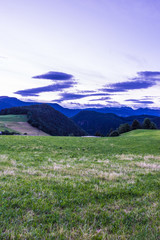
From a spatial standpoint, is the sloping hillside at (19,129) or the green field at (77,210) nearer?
the green field at (77,210)

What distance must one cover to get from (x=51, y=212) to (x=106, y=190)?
290 centimetres

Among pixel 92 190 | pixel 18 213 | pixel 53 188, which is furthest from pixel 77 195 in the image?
pixel 18 213

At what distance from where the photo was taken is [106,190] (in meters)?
7.19

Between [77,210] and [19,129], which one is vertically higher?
[77,210]

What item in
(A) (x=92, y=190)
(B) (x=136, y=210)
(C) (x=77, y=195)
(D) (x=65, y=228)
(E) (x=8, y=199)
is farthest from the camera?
(A) (x=92, y=190)

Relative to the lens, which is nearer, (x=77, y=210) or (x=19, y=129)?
(x=77, y=210)

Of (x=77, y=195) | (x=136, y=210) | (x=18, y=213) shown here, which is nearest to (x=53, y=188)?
(x=77, y=195)

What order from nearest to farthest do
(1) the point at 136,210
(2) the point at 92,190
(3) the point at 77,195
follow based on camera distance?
(1) the point at 136,210, (3) the point at 77,195, (2) the point at 92,190

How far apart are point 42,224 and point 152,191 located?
17.6ft

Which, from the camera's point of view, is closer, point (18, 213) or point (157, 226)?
point (157, 226)

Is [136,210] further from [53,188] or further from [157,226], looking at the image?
[53,188]

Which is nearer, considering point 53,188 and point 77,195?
point 77,195

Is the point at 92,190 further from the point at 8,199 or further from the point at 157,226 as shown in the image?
the point at 8,199

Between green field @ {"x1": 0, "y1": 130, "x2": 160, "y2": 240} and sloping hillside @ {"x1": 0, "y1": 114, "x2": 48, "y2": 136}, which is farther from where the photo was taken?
sloping hillside @ {"x1": 0, "y1": 114, "x2": 48, "y2": 136}
